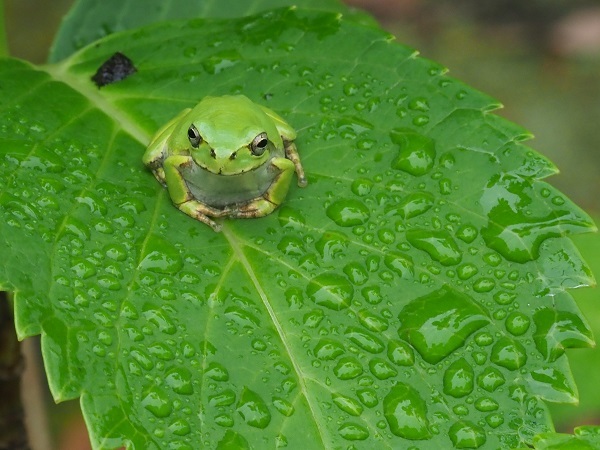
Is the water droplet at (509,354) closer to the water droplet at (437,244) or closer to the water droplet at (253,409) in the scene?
the water droplet at (437,244)

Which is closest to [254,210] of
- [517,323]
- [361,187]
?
[361,187]

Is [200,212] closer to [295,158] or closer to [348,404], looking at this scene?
[295,158]

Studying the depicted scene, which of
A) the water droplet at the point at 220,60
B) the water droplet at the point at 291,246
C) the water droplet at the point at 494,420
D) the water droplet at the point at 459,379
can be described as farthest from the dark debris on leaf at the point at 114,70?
the water droplet at the point at 494,420

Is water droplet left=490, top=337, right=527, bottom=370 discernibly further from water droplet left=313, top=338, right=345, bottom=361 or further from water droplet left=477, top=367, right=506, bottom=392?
water droplet left=313, top=338, right=345, bottom=361

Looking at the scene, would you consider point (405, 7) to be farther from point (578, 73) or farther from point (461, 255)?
point (461, 255)

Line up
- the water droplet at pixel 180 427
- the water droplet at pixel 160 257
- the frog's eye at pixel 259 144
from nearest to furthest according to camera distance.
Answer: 1. the water droplet at pixel 180 427
2. the water droplet at pixel 160 257
3. the frog's eye at pixel 259 144
